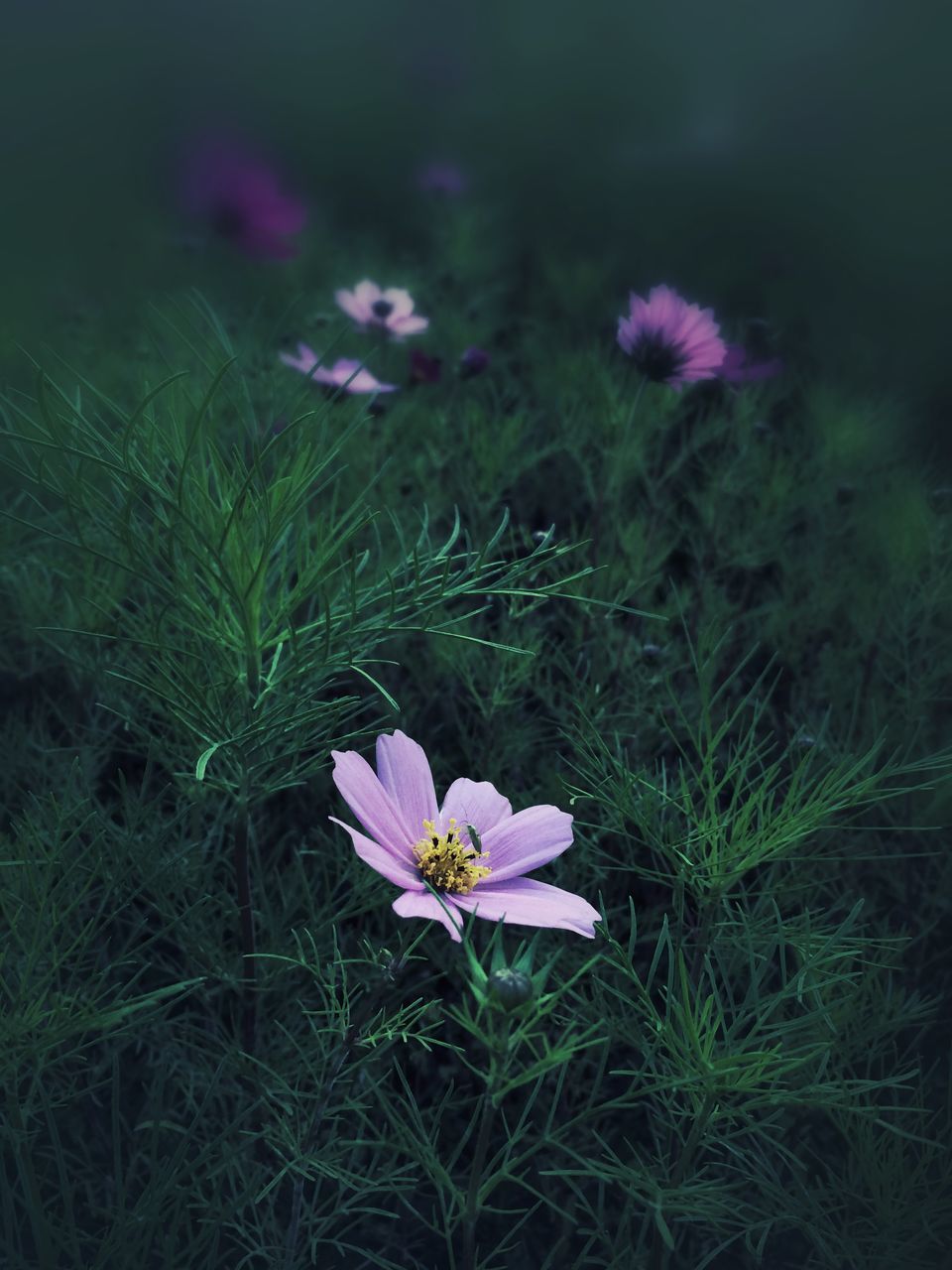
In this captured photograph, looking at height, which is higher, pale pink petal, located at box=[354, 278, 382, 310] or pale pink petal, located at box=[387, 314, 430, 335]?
pale pink petal, located at box=[354, 278, 382, 310]

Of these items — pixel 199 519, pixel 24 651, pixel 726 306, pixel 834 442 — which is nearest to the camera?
pixel 199 519

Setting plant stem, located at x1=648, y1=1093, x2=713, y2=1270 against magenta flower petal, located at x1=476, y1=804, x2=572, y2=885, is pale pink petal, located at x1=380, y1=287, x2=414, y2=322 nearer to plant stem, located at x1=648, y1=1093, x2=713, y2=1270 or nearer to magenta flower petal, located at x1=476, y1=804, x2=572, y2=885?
magenta flower petal, located at x1=476, y1=804, x2=572, y2=885

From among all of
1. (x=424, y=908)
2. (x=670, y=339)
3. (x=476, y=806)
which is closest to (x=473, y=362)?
(x=670, y=339)

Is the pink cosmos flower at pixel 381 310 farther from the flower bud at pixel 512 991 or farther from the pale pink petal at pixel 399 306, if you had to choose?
the flower bud at pixel 512 991

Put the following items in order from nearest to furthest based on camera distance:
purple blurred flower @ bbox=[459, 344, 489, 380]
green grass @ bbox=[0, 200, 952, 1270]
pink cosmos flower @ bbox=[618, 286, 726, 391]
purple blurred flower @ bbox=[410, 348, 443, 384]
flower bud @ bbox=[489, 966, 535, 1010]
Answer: flower bud @ bbox=[489, 966, 535, 1010], green grass @ bbox=[0, 200, 952, 1270], pink cosmos flower @ bbox=[618, 286, 726, 391], purple blurred flower @ bbox=[459, 344, 489, 380], purple blurred flower @ bbox=[410, 348, 443, 384]

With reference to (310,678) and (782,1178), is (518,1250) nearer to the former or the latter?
(782,1178)

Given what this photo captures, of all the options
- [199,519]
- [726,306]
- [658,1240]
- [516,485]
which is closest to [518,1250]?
[658,1240]

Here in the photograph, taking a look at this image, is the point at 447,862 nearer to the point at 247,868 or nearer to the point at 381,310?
the point at 247,868

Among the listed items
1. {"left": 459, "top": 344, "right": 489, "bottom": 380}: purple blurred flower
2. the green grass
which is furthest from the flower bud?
{"left": 459, "top": 344, "right": 489, "bottom": 380}: purple blurred flower

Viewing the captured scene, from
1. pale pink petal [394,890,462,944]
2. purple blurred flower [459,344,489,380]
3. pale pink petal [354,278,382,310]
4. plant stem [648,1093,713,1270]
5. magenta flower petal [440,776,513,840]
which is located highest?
pale pink petal [354,278,382,310]

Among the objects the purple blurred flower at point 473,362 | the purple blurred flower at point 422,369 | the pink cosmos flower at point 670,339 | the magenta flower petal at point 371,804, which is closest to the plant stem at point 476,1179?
the magenta flower petal at point 371,804
